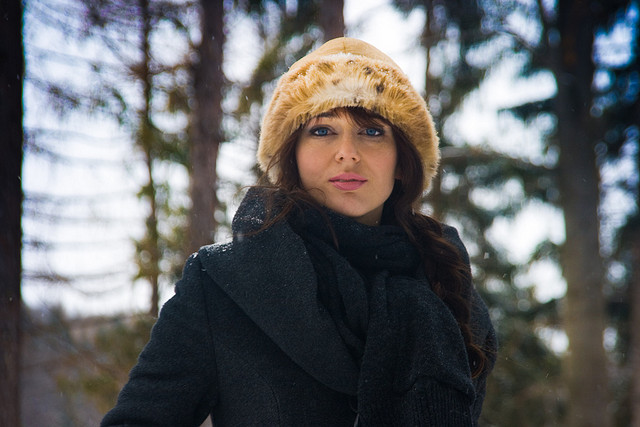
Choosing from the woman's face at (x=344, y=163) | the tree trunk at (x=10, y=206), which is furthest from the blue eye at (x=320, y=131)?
the tree trunk at (x=10, y=206)

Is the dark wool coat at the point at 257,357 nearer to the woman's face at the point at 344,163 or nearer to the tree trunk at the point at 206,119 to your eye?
the woman's face at the point at 344,163

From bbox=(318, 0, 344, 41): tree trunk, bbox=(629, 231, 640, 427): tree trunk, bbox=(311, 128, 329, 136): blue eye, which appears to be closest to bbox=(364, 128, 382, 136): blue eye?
bbox=(311, 128, 329, 136): blue eye

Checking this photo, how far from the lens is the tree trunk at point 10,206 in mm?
3256

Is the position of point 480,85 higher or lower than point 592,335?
higher

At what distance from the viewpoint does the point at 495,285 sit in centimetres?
859

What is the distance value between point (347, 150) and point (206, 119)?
13.9 feet

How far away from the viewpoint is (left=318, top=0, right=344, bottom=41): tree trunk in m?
5.38

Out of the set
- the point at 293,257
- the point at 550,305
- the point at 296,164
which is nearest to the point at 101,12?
the point at 296,164

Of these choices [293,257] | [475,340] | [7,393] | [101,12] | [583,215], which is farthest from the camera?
[583,215]

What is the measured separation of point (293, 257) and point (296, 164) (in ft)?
1.59

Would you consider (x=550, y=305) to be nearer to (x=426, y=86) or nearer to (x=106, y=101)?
(x=426, y=86)

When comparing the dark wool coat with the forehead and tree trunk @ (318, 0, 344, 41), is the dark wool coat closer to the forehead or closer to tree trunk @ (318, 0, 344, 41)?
the forehead

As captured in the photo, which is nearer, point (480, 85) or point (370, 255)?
point (370, 255)

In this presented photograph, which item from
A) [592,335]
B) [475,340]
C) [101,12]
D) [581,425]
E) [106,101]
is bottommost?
[581,425]
